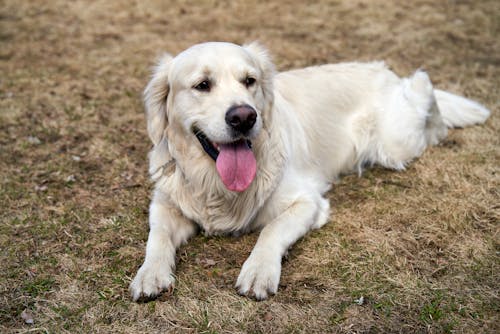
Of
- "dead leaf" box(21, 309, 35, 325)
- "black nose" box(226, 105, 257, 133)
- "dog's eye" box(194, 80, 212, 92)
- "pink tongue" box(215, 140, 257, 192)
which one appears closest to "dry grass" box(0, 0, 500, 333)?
"dead leaf" box(21, 309, 35, 325)

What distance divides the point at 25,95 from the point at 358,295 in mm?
4338

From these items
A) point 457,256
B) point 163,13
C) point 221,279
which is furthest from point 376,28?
point 221,279

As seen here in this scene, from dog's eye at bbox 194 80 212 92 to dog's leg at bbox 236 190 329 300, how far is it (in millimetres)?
904

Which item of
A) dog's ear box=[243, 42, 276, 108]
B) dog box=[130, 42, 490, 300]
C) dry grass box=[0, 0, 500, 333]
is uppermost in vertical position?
Answer: dog's ear box=[243, 42, 276, 108]

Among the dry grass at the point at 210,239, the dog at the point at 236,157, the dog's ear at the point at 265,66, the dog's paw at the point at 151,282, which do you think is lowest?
the dry grass at the point at 210,239

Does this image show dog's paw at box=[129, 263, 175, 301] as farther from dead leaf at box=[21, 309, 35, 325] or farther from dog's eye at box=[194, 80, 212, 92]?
dog's eye at box=[194, 80, 212, 92]

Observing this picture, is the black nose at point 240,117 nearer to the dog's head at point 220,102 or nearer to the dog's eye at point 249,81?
the dog's head at point 220,102

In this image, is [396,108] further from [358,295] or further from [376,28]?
[376,28]

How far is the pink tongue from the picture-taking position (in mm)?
2898

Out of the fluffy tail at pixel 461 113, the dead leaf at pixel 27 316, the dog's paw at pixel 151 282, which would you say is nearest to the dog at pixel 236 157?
the dog's paw at pixel 151 282

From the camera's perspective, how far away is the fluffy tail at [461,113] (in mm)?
4590

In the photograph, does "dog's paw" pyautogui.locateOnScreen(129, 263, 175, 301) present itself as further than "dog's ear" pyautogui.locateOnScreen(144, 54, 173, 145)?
No

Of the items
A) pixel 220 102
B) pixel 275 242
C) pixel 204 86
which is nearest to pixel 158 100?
pixel 204 86

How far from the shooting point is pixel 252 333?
2.40 metres
